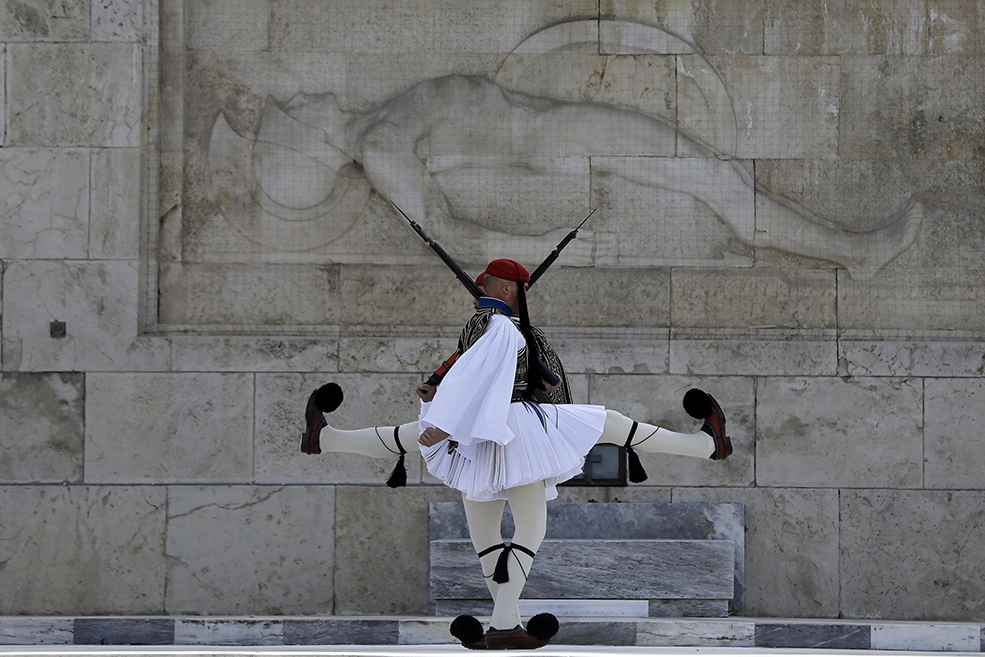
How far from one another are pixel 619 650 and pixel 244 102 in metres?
4.44

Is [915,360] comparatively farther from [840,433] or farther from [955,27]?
[955,27]

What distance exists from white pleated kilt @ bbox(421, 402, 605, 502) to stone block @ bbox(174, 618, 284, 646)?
6.97 feet

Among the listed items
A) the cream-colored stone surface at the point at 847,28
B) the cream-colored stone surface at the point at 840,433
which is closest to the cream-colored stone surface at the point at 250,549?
the cream-colored stone surface at the point at 840,433

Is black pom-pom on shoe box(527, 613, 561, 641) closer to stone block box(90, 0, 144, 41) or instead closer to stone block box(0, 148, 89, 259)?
stone block box(0, 148, 89, 259)

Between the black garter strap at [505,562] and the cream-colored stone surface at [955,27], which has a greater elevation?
the cream-colored stone surface at [955,27]

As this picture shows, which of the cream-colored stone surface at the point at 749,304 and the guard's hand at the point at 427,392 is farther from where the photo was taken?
the cream-colored stone surface at the point at 749,304

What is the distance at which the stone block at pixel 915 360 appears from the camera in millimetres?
8008

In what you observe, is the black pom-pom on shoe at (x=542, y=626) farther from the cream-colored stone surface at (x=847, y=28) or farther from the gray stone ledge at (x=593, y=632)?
the cream-colored stone surface at (x=847, y=28)

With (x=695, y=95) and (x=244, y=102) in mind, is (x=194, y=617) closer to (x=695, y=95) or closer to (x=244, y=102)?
(x=244, y=102)

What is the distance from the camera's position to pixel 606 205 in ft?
27.1

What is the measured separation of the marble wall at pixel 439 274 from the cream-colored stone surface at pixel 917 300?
2 cm

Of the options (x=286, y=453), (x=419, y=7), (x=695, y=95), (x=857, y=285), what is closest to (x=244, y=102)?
(x=419, y=7)

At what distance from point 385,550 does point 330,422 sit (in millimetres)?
907

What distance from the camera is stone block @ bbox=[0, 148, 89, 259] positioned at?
26.2 feet
